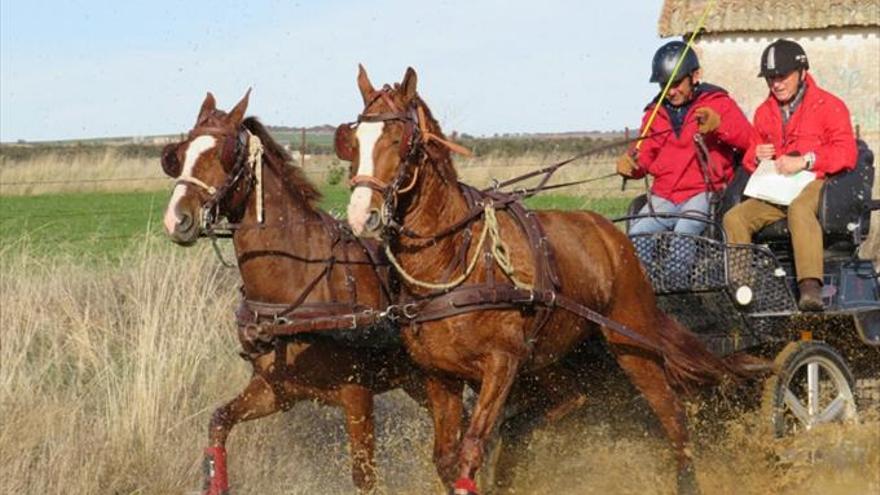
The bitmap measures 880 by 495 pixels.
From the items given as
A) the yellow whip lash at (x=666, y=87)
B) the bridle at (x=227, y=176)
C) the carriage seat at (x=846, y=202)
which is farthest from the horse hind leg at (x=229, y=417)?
the carriage seat at (x=846, y=202)

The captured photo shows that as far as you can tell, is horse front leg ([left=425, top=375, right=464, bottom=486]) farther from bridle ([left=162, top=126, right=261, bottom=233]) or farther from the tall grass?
the tall grass

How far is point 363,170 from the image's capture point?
563cm

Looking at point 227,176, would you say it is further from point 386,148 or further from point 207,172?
point 386,148

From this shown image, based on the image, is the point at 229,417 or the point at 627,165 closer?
the point at 229,417

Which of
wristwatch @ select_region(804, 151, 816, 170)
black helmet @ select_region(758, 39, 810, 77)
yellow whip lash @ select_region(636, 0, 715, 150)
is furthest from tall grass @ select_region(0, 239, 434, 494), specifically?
black helmet @ select_region(758, 39, 810, 77)

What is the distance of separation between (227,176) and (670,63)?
238 cm

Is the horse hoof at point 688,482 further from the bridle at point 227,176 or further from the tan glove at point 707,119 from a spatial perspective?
the bridle at point 227,176

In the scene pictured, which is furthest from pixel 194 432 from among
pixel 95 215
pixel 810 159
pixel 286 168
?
pixel 95 215

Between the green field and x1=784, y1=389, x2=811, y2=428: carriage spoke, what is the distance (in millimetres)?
8082

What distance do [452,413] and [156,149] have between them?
127 feet

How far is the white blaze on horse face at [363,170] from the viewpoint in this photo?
18.1ft

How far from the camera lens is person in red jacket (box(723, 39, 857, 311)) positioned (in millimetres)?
7125

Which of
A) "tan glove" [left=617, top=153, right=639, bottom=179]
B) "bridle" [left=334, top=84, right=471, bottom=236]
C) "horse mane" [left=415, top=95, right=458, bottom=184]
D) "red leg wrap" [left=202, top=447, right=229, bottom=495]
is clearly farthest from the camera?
"tan glove" [left=617, top=153, right=639, bottom=179]

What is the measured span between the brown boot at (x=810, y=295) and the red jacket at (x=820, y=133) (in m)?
0.53
